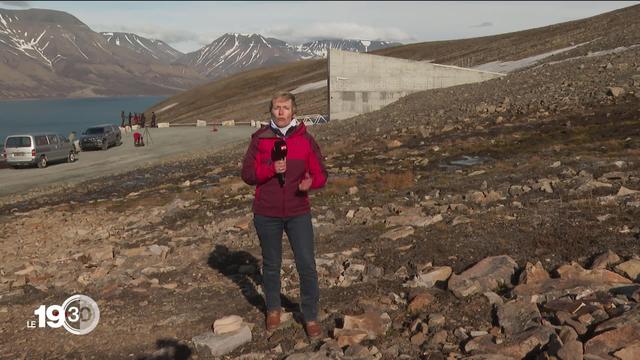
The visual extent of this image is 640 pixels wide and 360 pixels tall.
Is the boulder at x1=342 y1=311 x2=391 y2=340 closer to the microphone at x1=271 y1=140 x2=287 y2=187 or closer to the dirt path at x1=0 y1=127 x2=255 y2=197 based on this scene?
the microphone at x1=271 y1=140 x2=287 y2=187

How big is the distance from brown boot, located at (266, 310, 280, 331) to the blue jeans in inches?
15.2

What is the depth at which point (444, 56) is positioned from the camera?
8888 centimetres

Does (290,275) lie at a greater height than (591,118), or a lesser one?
lesser

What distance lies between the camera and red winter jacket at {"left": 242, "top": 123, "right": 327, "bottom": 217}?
488 centimetres

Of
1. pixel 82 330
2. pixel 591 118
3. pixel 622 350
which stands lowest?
pixel 82 330

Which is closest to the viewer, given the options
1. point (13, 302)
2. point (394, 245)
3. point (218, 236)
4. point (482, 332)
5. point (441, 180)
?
point (482, 332)

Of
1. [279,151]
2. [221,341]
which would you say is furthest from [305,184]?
[221,341]

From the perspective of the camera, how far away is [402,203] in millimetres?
10289

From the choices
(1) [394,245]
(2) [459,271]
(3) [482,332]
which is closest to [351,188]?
(1) [394,245]

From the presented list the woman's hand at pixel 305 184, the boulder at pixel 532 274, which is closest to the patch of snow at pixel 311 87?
the boulder at pixel 532 274

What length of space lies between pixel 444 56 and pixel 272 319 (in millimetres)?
88922

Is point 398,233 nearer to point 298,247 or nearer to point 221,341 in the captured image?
point 298,247

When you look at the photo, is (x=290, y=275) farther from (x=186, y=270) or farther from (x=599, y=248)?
(x=599, y=248)

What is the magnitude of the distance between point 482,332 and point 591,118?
1483cm
